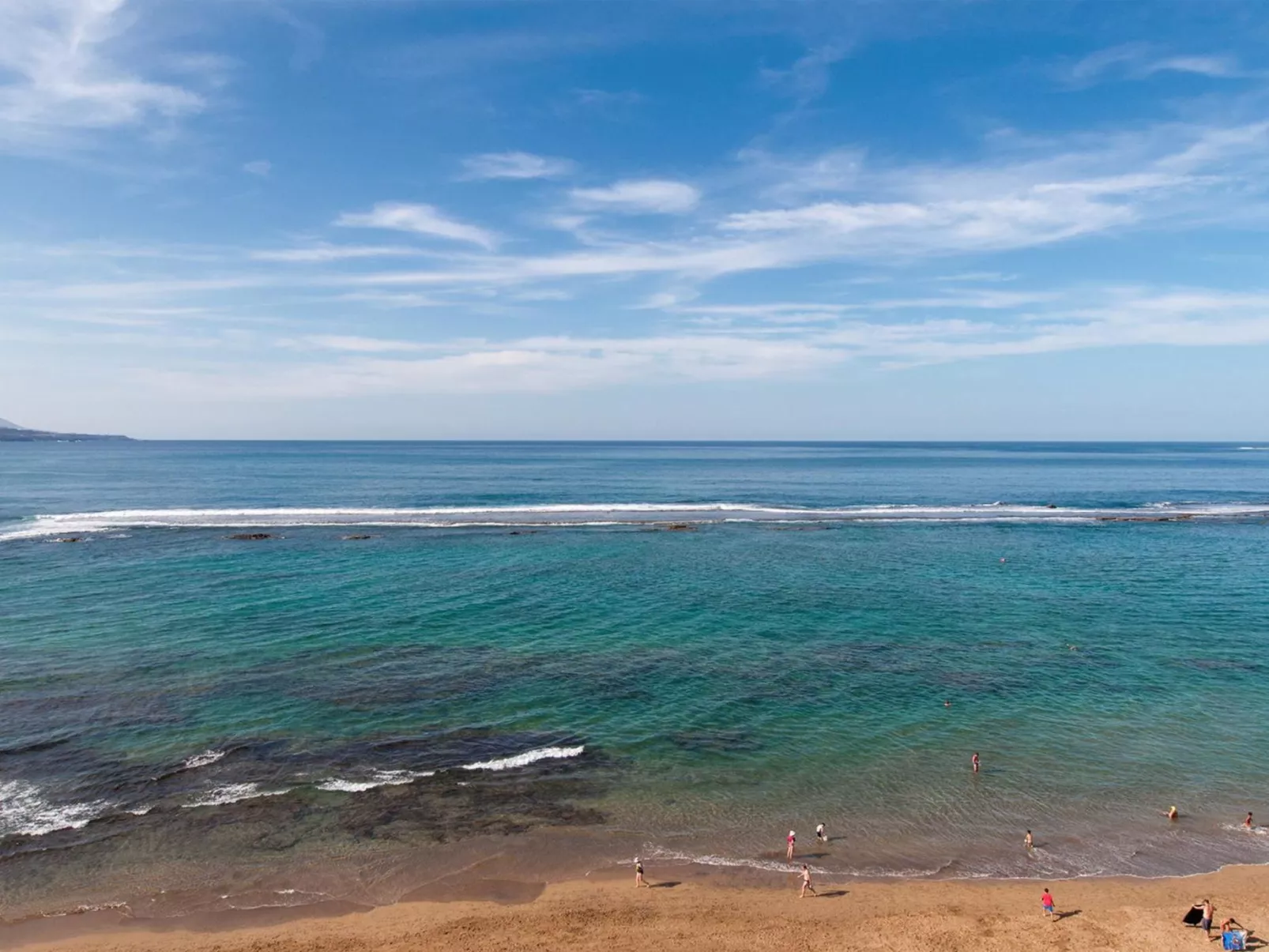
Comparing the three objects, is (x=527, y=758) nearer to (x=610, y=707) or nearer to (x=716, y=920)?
(x=610, y=707)

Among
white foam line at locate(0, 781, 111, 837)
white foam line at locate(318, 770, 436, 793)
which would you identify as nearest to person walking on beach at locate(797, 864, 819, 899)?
white foam line at locate(318, 770, 436, 793)

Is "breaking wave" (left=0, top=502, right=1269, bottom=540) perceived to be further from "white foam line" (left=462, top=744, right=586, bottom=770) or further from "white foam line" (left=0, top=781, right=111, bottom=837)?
"white foam line" (left=0, top=781, right=111, bottom=837)

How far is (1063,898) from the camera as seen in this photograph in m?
23.0

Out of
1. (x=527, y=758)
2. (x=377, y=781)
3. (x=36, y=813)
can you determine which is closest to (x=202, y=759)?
(x=36, y=813)

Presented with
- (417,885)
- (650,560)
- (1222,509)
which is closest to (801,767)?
(417,885)

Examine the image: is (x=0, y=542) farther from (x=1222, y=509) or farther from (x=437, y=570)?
(x=1222, y=509)

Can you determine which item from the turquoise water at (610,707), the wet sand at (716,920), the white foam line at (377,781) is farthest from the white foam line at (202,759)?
the wet sand at (716,920)

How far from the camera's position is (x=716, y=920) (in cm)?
2211

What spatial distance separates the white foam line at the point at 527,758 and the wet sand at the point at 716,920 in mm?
6637

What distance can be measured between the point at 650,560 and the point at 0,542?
2554 inches

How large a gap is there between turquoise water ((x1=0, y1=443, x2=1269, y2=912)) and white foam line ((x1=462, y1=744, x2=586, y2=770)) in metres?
0.17

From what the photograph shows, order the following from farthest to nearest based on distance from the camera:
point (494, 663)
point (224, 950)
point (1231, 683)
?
point (494, 663)
point (1231, 683)
point (224, 950)

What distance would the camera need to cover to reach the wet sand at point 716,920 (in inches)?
825

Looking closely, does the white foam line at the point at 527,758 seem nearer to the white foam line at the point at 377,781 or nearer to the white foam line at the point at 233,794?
the white foam line at the point at 377,781
